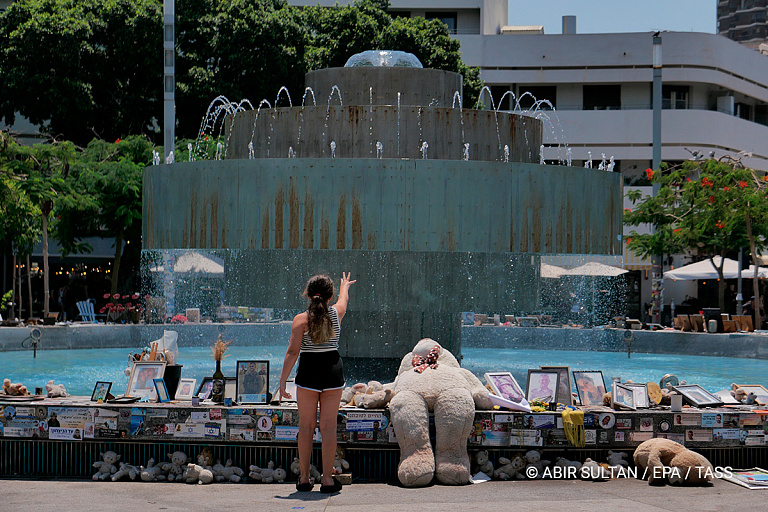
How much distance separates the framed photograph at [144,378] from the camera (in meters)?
8.16

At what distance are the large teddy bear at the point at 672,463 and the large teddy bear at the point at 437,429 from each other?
1349 mm

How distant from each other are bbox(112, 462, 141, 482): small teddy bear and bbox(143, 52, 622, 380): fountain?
4240 millimetres

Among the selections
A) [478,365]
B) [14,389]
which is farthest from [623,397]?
[478,365]

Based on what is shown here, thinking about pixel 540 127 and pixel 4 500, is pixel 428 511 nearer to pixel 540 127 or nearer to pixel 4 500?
pixel 4 500

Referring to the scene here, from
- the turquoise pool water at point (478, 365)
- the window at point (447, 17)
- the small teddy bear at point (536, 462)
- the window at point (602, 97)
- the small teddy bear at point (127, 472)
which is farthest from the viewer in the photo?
the window at point (447, 17)

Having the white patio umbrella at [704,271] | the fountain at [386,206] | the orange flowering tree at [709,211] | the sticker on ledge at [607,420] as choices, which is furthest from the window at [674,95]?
the sticker on ledge at [607,420]

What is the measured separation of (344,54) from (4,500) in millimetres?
30763

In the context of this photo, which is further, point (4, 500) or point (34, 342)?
point (34, 342)

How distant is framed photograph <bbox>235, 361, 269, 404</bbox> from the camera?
7.99 m

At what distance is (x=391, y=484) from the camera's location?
24.3ft

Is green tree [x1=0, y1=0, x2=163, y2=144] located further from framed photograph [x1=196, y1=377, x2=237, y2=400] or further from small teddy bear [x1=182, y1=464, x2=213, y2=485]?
small teddy bear [x1=182, y1=464, x2=213, y2=485]

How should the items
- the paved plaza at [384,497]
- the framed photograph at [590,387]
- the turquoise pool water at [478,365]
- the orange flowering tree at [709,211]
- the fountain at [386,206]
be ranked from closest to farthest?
the paved plaza at [384,497], the framed photograph at [590,387], the fountain at [386,206], the turquoise pool water at [478,365], the orange flowering tree at [709,211]

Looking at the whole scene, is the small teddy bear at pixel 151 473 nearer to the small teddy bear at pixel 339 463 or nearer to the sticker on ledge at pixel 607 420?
the small teddy bear at pixel 339 463

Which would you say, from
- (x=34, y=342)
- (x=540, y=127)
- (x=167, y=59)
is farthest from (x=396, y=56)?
(x=167, y=59)
